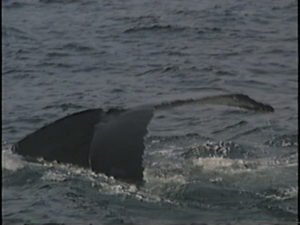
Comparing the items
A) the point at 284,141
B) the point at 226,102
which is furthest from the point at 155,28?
the point at 226,102

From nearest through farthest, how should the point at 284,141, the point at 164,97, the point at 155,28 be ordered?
1. the point at 284,141
2. the point at 164,97
3. the point at 155,28

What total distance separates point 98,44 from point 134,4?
5479 millimetres

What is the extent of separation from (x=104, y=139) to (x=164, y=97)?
6.07 meters

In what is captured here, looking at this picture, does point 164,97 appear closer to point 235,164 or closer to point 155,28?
point 235,164

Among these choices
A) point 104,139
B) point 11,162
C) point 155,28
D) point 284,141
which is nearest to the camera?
point 104,139

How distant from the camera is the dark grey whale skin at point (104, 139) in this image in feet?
23.3

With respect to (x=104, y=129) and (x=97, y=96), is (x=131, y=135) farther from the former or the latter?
(x=97, y=96)

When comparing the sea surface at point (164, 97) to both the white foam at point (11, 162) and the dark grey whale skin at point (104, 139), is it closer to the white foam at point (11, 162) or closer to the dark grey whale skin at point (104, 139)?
the white foam at point (11, 162)

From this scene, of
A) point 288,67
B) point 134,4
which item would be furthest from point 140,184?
point 134,4

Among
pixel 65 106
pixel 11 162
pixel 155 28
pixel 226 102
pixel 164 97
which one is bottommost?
pixel 65 106

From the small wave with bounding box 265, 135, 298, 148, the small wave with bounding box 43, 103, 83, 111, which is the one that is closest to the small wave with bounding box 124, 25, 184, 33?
the small wave with bounding box 43, 103, 83, 111

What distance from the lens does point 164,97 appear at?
A: 13336 mm

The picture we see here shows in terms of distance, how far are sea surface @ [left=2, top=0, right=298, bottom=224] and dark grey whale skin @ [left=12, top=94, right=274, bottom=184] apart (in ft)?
0.63

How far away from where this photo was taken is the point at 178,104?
7.71m
